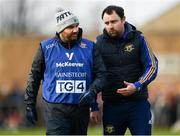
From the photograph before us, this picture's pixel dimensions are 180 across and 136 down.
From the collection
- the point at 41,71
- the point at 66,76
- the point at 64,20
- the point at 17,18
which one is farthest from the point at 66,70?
the point at 17,18

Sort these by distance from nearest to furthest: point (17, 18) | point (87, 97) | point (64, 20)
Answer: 1. point (87, 97)
2. point (64, 20)
3. point (17, 18)

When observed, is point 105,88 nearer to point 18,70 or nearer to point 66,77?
point 66,77

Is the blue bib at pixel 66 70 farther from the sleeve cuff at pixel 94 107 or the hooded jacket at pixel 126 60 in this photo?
the hooded jacket at pixel 126 60

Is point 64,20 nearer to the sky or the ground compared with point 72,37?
nearer to the sky

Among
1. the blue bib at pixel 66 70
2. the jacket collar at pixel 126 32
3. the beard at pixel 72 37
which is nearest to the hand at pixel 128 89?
the blue bib at pixel 66 70

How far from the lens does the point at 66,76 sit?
400 inches

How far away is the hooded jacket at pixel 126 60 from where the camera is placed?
1082 centimetres

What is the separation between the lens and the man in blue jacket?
10805 mm

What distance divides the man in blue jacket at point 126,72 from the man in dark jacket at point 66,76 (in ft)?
1.79

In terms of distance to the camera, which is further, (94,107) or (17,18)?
(17,18)

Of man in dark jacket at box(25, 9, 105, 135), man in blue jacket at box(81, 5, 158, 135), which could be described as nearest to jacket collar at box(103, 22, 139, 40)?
man in blue jacket at box(81, 5, 158, 135)

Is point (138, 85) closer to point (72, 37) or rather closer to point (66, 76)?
point (66, 76)

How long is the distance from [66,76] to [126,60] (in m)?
1.05

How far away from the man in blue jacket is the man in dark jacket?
0.55m
